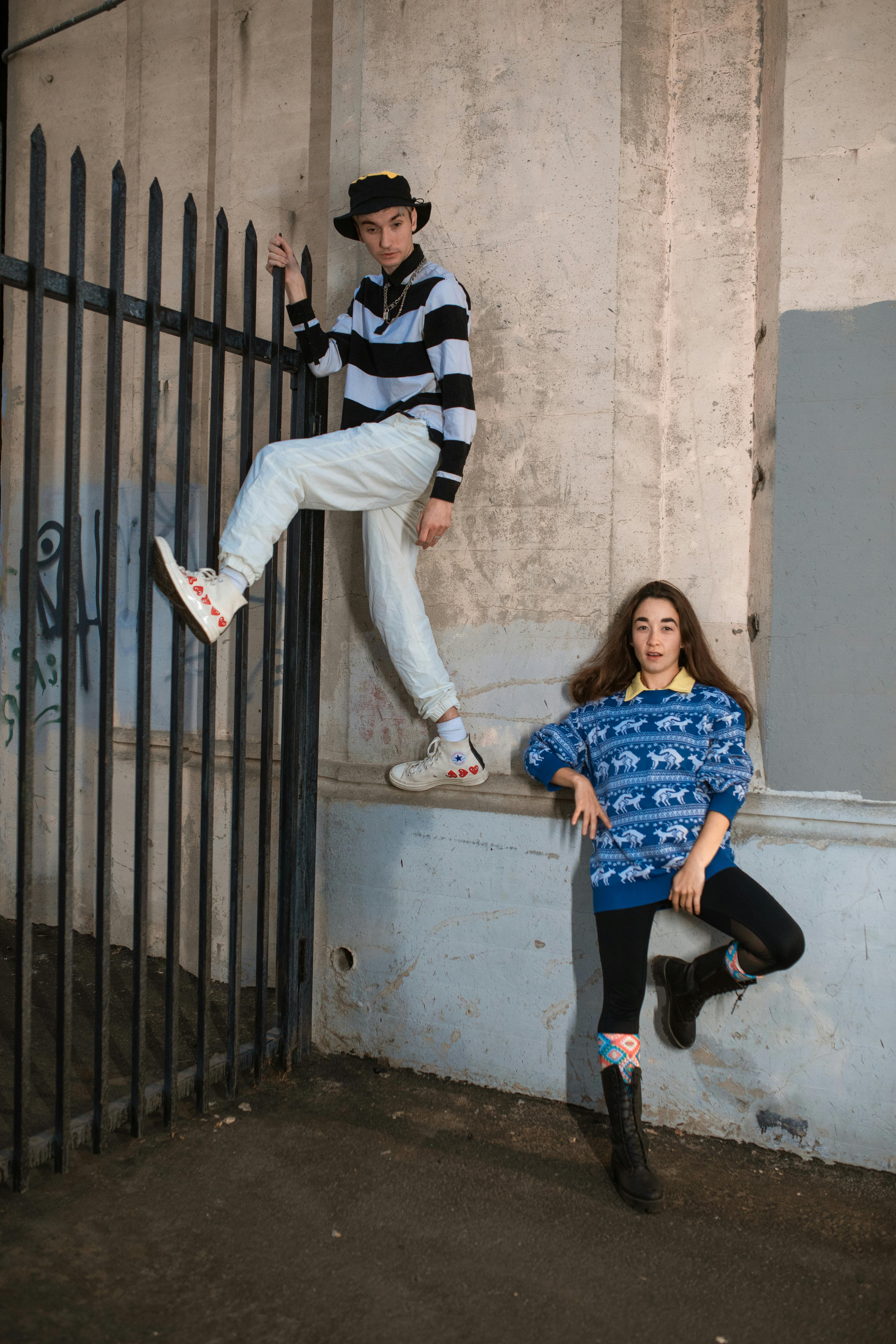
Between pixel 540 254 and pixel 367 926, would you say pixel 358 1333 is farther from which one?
pixel 540 254

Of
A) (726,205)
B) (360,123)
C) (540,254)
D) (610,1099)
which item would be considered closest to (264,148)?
(360,123)

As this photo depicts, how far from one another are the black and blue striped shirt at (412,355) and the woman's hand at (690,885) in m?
1.43

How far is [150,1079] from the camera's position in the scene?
11.6 ft

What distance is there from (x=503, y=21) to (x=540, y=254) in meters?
0.91

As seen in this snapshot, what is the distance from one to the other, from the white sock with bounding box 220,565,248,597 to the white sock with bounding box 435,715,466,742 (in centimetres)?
96

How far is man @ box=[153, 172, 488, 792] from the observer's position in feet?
10.2

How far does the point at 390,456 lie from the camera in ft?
11.0

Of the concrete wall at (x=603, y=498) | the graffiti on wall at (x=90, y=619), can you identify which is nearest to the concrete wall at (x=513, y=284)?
the concrete wall at (x=603, y=498)

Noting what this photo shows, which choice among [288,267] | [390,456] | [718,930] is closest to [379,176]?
[288,267]

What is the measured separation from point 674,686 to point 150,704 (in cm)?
171

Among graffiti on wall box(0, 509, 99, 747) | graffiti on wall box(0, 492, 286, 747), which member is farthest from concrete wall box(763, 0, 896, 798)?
graffiti on wall box(0, 509, 99, 747)

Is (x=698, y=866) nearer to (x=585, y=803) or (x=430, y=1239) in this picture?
(x=585, y=803)

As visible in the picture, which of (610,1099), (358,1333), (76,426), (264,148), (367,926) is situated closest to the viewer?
(358,1333)

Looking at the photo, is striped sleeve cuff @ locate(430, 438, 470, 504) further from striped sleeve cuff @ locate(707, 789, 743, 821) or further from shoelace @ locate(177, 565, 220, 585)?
striped sleeve cuff @ locate(707, 789, 743, 821)
